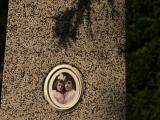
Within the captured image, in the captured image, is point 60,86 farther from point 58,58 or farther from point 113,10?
point 113,10

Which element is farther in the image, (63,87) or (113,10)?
(113,10)

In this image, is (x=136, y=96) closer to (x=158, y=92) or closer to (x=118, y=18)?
(x=158, y=92)

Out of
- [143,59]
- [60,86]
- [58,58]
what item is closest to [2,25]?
[58,58]

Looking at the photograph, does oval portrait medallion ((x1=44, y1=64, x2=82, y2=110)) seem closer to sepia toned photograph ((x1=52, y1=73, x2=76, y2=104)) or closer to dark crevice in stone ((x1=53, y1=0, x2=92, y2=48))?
sepia toned photograph ((x1=52, y1=73, x2=76, y2=104))

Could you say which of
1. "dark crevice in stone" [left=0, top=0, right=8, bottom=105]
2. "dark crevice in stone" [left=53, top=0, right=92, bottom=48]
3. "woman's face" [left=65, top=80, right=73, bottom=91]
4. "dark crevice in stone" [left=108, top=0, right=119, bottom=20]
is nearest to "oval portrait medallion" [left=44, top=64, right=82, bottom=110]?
"woman's face" [left=65, top=80, right=73, bottom=91]

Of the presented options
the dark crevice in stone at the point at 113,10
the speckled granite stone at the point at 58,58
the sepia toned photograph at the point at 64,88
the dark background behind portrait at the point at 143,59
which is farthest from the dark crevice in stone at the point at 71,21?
the dark background behind portrait at the point at 143,59

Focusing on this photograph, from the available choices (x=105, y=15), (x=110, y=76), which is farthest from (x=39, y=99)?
(x=105, y=15)

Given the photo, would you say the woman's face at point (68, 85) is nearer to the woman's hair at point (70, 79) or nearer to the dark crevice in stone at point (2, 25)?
the woman's hair at point (70, 79)
